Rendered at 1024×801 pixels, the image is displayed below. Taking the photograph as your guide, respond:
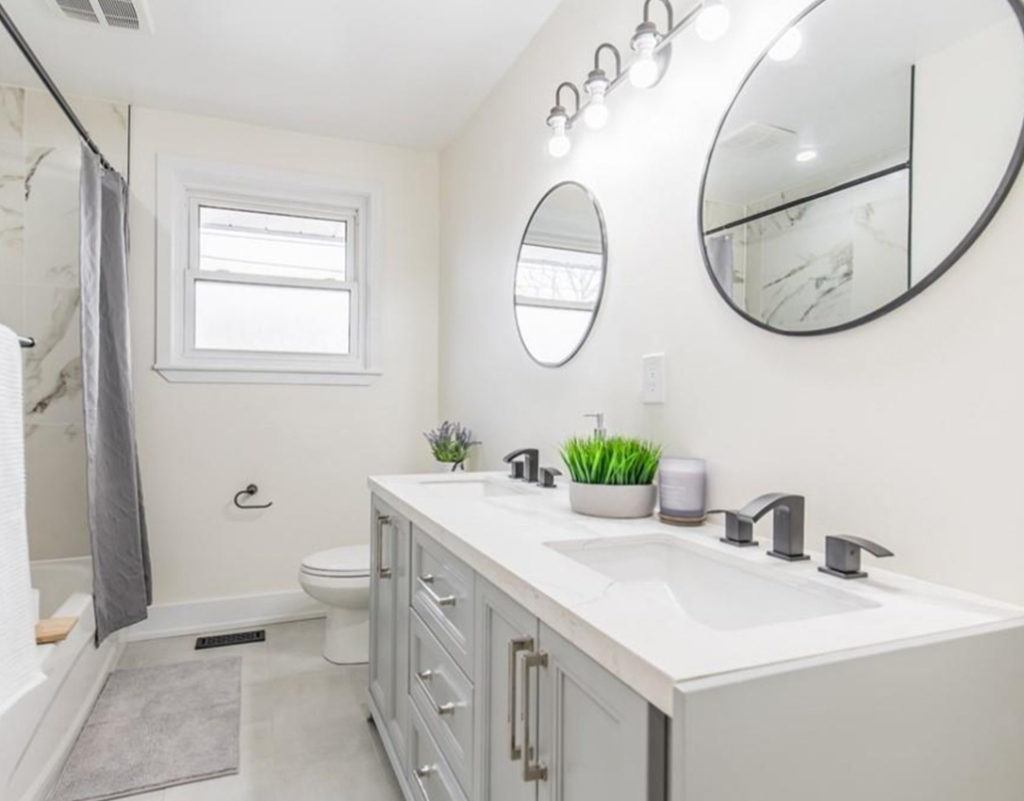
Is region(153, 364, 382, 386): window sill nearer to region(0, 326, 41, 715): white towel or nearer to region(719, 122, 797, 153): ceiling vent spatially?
region(0, 326, 41, 715): white towel

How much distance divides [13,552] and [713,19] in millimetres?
1876

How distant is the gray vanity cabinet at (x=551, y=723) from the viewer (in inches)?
Result: 24.8

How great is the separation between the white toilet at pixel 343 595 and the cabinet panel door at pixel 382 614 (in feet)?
1.25

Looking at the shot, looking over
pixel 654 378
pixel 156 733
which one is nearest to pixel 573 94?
pixel 654 378

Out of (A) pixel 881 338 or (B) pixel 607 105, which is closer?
(A) pixel 881 338

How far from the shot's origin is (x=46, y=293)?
264cm

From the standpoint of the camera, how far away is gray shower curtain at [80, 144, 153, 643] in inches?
87.7

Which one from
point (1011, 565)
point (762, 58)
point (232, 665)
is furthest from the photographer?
point (232, 665)

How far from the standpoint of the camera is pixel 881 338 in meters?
1.00

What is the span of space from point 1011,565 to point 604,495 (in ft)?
2.38

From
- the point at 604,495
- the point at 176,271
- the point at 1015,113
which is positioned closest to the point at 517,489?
the point at 604,495

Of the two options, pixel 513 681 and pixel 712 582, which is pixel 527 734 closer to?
pixel 513 681

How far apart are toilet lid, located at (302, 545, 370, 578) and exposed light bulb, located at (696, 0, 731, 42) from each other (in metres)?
2.05

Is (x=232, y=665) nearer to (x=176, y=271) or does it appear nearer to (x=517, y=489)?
(x=517, y=489)
